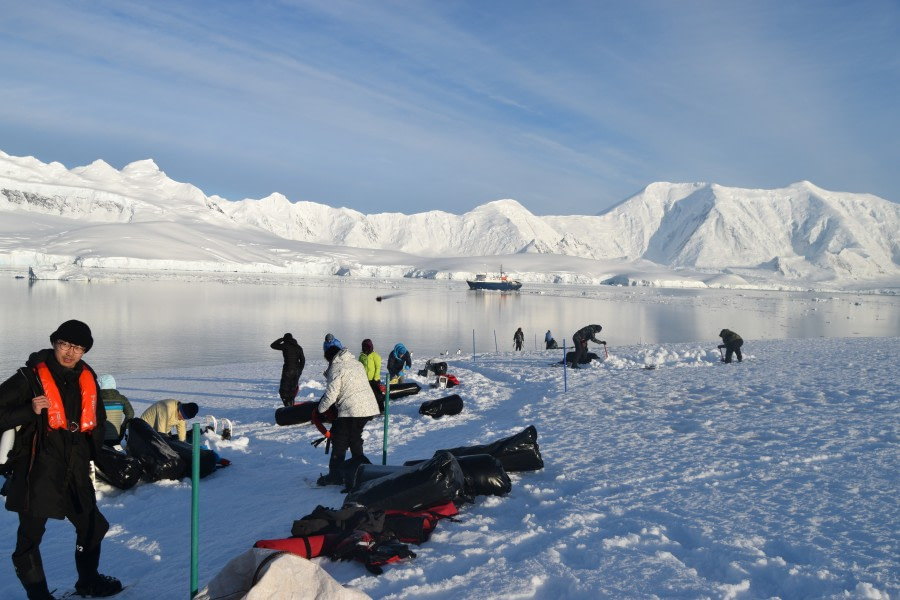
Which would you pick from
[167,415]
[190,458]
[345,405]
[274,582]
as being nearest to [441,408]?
[167,415]

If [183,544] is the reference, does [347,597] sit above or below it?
above

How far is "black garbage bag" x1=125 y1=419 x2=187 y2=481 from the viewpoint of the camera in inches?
239

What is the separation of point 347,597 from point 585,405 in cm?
796

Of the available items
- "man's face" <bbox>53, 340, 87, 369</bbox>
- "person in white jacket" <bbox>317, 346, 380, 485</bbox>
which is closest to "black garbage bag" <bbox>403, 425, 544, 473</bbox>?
"person in white jacket" <bbox>317, 346, 380, 485</bbox>

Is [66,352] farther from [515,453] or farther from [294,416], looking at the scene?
[294,416]

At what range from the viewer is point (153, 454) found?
242 inches

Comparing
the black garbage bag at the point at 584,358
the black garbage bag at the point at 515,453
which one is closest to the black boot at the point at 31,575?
the black garbage bag at the point at 515,453

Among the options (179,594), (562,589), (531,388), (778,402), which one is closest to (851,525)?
(562,589)

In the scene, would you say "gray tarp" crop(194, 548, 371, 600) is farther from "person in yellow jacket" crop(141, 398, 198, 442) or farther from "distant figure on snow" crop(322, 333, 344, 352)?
"person in yellow jacket" crop(141, 398, 198, 442)

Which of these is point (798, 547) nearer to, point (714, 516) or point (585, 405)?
point (714, 516)

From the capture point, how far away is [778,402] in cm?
962

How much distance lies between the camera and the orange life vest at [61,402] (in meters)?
3.37

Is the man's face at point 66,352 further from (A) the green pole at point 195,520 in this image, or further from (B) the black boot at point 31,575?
(B) the black boot at point 31,575

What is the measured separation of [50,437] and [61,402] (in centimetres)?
21
